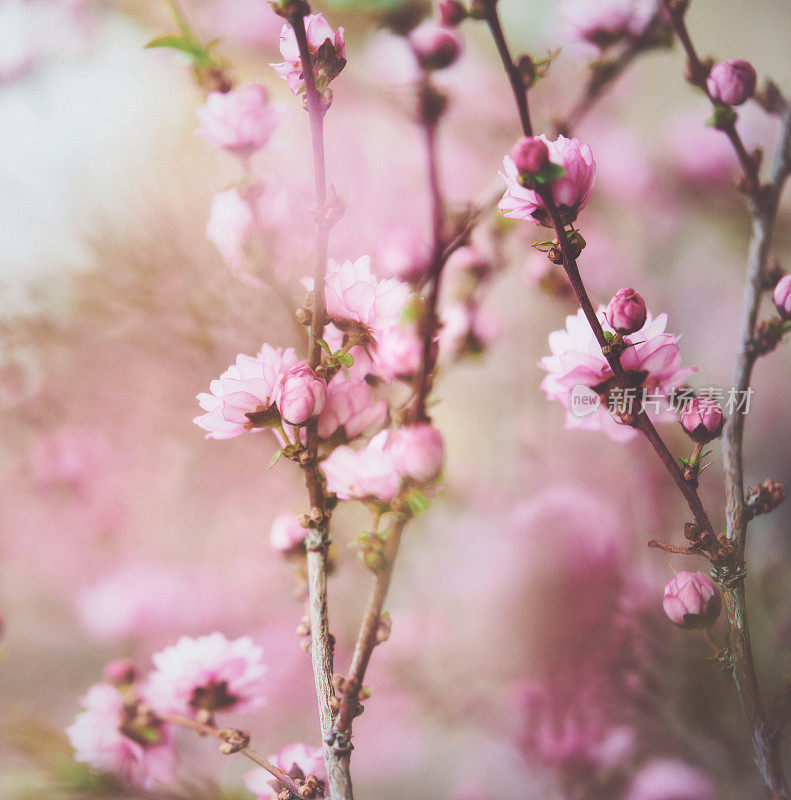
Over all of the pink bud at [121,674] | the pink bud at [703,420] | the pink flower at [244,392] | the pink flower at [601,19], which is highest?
the pink flower at [601,19]

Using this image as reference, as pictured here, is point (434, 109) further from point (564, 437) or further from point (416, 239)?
point (564, 437)

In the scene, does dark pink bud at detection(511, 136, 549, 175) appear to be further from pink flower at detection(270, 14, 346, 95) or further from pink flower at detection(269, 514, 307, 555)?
pink flower at detection(269, 514, 307, 555)

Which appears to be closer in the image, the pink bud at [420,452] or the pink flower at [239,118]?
the pink bud at [420,452]

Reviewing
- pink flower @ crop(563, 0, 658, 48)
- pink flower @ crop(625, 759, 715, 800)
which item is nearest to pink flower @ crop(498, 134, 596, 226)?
pink flower @ crop(563, 0, 658, 48)

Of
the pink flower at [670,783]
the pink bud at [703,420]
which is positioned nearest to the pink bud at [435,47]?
the pink bud at [703,420]

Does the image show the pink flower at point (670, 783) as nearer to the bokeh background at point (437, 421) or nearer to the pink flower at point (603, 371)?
the bokeh background at point (437, 421)

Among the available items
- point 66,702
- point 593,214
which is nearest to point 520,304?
point 593,214

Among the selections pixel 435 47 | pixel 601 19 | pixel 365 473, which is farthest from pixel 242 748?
pixel 601 19
